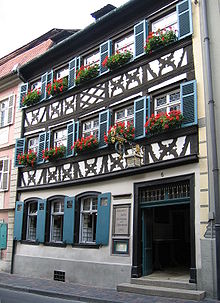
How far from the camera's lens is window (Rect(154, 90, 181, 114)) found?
1081 cm

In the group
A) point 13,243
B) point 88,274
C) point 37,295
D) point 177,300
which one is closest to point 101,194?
point 88,274

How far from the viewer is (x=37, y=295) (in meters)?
10.6

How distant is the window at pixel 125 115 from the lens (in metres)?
12.2

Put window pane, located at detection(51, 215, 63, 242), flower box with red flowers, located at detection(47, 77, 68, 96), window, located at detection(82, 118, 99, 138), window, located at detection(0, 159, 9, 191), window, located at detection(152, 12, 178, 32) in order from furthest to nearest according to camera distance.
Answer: window, located at detection(0, 159, 9, 191), flower box with red flowers, located at detection(47, 77, 68, 96), window pane, located at detection(51, 215, 63, 242), window, located at detection(82, 118, 99, 138), window, located at detection(152, 12, 178, 32)

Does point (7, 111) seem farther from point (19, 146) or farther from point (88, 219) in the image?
point (88, 219)

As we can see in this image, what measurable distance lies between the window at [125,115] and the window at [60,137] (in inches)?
115

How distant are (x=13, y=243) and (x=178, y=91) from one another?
9.43 meters

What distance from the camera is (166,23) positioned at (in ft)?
38.7

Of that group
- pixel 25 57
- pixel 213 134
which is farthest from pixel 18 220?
pixel 213 134

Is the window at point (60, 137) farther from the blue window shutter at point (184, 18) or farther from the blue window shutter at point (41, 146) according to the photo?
the blue window shutter at point (184, 18)

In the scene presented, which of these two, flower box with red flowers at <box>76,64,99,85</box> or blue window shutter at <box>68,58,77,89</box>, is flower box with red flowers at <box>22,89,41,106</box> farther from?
flower box with red flowers at <box>76,64,99,85</box>

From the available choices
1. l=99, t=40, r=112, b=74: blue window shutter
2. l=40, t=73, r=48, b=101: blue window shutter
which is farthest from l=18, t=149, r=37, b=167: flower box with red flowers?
l=99, t=40, r=112, b=74: blue window shutter

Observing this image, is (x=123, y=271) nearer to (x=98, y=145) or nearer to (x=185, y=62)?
(x=98, y=145)

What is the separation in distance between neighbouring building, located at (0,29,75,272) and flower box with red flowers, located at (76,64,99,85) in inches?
165
